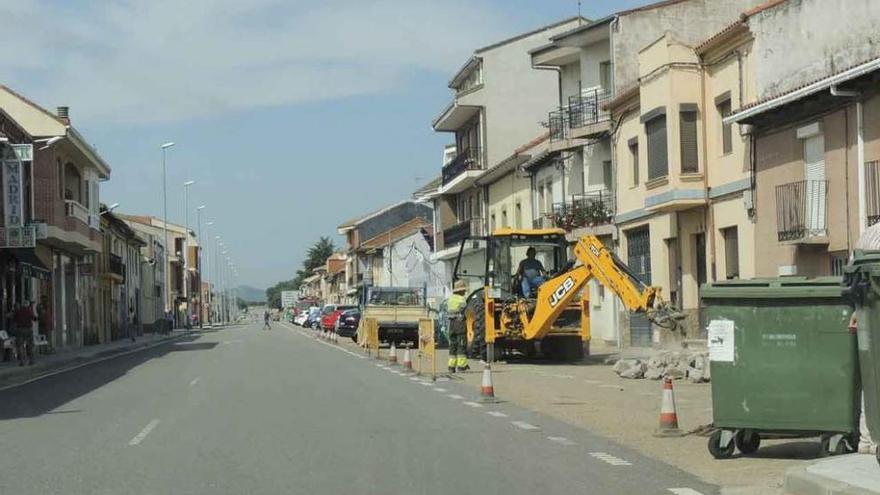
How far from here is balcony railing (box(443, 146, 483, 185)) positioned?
53.0 meters

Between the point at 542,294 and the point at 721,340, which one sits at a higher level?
the point at 542,294

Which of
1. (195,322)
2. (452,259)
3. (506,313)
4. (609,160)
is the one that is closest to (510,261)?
(506,313)

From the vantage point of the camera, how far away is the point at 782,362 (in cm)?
980

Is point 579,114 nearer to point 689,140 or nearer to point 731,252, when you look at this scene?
point 689,140

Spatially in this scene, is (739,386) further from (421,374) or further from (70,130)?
(70,130)

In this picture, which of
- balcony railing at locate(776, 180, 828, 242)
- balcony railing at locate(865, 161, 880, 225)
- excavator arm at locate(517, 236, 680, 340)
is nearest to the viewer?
balcony railing at locate(865, 161, 880, 225)

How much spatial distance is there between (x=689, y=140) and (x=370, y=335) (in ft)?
38.0

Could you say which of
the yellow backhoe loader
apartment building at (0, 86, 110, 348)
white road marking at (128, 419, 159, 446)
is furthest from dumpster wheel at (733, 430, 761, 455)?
apartment building at (0, 86, 110, 348)

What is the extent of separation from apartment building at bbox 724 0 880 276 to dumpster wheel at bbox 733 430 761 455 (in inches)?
392

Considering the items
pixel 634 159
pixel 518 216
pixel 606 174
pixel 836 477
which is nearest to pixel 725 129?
pixel 634 159

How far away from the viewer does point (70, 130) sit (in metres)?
41.2

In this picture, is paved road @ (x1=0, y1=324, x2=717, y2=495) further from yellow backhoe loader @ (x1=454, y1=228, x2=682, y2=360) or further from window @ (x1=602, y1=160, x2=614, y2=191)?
window @ (x1=602, y1=160, x2=614, y2=191)

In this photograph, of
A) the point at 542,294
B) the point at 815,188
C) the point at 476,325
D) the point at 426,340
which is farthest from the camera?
the point at 476,325

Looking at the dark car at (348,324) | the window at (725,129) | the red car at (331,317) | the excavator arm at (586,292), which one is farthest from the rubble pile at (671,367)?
the red car at (331,317)
